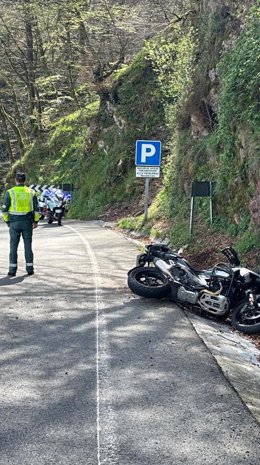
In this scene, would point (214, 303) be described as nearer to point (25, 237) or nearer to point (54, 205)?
point (25, 237)

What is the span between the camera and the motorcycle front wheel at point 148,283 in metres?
7.87

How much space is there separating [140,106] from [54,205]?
784 centimetres

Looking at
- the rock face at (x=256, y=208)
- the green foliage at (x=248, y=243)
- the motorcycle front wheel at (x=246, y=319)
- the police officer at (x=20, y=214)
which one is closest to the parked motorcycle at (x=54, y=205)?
the police officer at (x=20, y=214)

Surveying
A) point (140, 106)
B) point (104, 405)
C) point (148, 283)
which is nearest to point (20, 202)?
point (148, 283)

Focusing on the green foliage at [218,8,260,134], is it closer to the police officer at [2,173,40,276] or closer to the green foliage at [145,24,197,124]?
the police officer at [2,173,40,276]

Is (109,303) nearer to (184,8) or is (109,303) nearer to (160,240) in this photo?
(160,240)

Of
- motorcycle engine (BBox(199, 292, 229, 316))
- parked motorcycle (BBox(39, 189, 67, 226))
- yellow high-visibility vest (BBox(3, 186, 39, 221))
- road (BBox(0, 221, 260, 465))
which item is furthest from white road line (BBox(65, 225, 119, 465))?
parked motorcycle (BBox(39, 189, 67, 226))

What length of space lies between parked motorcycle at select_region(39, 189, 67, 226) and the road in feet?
53.3

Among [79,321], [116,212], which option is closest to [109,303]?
[79,321]

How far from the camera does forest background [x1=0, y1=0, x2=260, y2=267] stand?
11445 mm

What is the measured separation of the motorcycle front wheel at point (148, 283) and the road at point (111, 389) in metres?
0.19

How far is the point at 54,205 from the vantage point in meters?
24.9

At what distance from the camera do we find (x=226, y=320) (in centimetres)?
759

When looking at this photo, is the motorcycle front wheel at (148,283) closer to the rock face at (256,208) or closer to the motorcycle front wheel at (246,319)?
the motorcycle front wheel at (246,319)
